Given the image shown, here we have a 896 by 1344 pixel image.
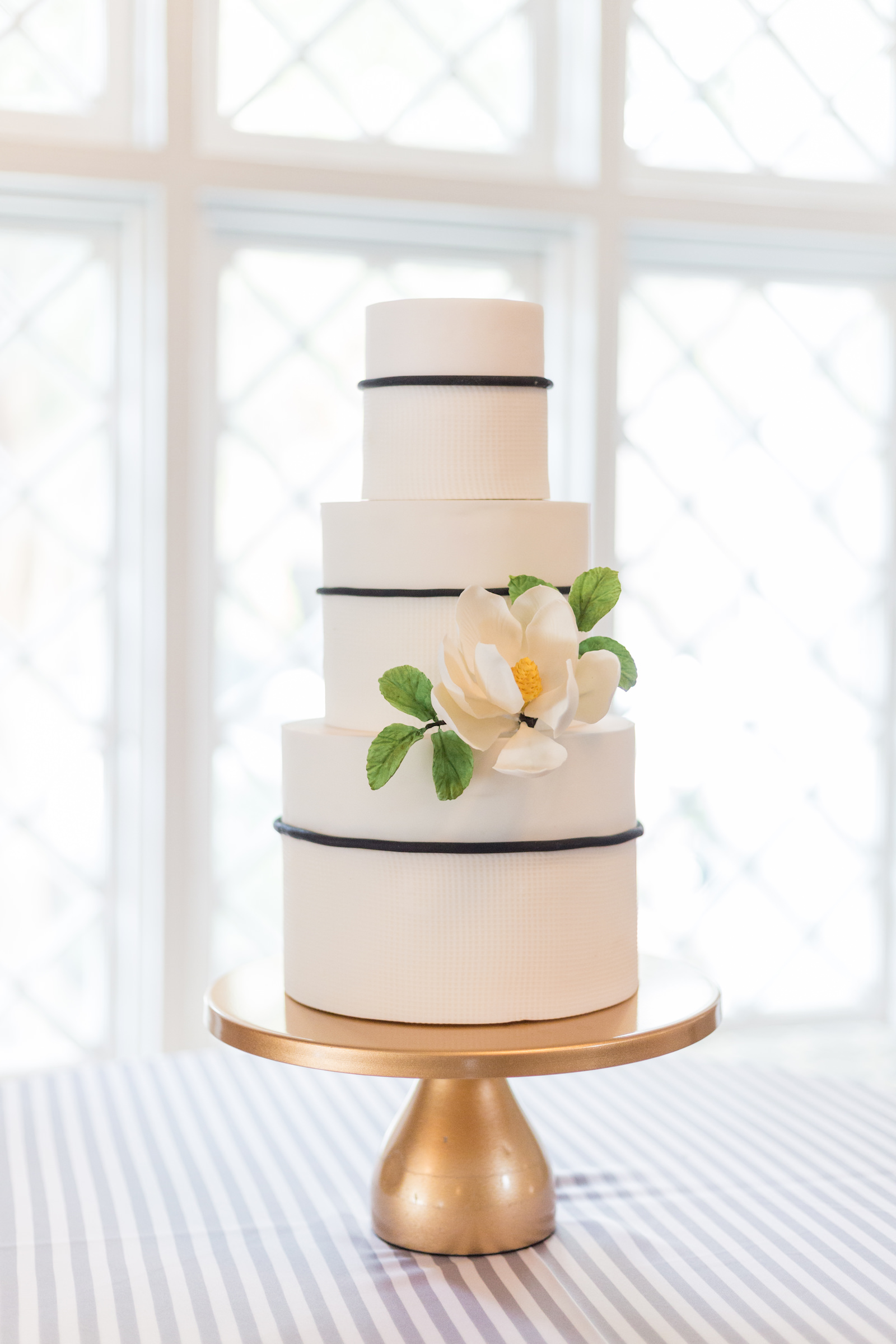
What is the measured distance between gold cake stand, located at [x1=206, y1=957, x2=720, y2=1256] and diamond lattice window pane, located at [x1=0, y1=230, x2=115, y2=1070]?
1078mm

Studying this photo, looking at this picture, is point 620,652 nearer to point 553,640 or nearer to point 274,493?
point 553,640

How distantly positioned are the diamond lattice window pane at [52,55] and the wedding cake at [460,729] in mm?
1107

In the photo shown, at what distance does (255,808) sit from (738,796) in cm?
86

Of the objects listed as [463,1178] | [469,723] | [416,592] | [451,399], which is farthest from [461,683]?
[463,1178]

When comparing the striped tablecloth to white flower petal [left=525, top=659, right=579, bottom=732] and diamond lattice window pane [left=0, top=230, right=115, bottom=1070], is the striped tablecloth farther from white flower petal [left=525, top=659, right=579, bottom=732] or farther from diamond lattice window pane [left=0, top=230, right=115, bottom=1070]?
diamond lattice window pane [left=0, top=230, right=115, bottom=1070]

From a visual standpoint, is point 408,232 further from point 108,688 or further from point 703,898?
point 703,898

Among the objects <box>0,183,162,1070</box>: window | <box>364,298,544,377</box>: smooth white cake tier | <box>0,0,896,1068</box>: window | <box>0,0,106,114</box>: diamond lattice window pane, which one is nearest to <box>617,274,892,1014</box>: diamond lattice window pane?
<box>0,0,896,1068</box>: window

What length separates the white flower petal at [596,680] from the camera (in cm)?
96

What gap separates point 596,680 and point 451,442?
237 millimetres

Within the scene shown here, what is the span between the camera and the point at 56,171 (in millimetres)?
1849

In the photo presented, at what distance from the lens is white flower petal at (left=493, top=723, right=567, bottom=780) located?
92 centimetres

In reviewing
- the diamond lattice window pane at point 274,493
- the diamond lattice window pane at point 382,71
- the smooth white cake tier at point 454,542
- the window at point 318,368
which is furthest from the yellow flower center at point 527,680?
the diamond lattice window pane at point 382,71

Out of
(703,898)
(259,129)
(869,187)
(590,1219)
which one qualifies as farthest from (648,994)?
(869,187)

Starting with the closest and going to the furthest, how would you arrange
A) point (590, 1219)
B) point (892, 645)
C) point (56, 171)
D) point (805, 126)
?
point (590, 1219) → point (56, 171) → point (805, 126) → point (892, 645)
